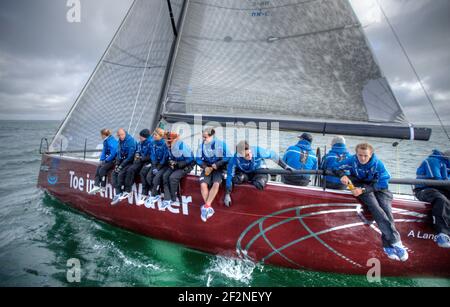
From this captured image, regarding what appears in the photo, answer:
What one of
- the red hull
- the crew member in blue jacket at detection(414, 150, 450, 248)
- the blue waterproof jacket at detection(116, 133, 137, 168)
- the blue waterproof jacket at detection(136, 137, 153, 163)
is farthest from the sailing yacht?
the blue waterproof jacket at detection(116, 133, 137, 168)

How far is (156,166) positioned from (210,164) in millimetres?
938

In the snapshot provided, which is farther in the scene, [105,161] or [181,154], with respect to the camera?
[105,161]

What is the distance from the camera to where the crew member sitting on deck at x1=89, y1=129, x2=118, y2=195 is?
457 cm

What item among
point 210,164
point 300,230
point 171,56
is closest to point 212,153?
point 210,164

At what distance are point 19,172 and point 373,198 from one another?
13.0 m

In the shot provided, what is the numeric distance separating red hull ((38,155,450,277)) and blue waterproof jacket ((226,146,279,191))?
0.70ft

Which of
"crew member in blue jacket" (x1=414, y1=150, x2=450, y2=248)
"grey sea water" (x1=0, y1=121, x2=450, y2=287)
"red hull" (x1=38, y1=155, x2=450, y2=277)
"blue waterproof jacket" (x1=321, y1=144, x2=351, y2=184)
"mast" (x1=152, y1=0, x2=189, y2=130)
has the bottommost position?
"grey sea water" (x1=0, y1=121, x2=450, y2=287)

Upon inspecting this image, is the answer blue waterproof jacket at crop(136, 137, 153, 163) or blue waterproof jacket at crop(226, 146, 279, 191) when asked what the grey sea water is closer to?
blue waterproof jacket at crop(226, 146, 279, 191)

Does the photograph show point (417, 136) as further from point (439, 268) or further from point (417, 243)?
point (439, 268)

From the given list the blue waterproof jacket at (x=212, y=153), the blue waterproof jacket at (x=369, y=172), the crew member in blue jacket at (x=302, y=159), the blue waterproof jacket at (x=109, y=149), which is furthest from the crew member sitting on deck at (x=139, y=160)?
the blue waterproof jacket at (x=369, y=172)

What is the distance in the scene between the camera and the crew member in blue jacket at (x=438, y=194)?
115 inches

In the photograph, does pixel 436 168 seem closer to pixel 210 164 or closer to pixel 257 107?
pixel 257 107

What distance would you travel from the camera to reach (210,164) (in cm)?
379

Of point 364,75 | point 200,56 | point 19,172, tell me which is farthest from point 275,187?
point 19,172
